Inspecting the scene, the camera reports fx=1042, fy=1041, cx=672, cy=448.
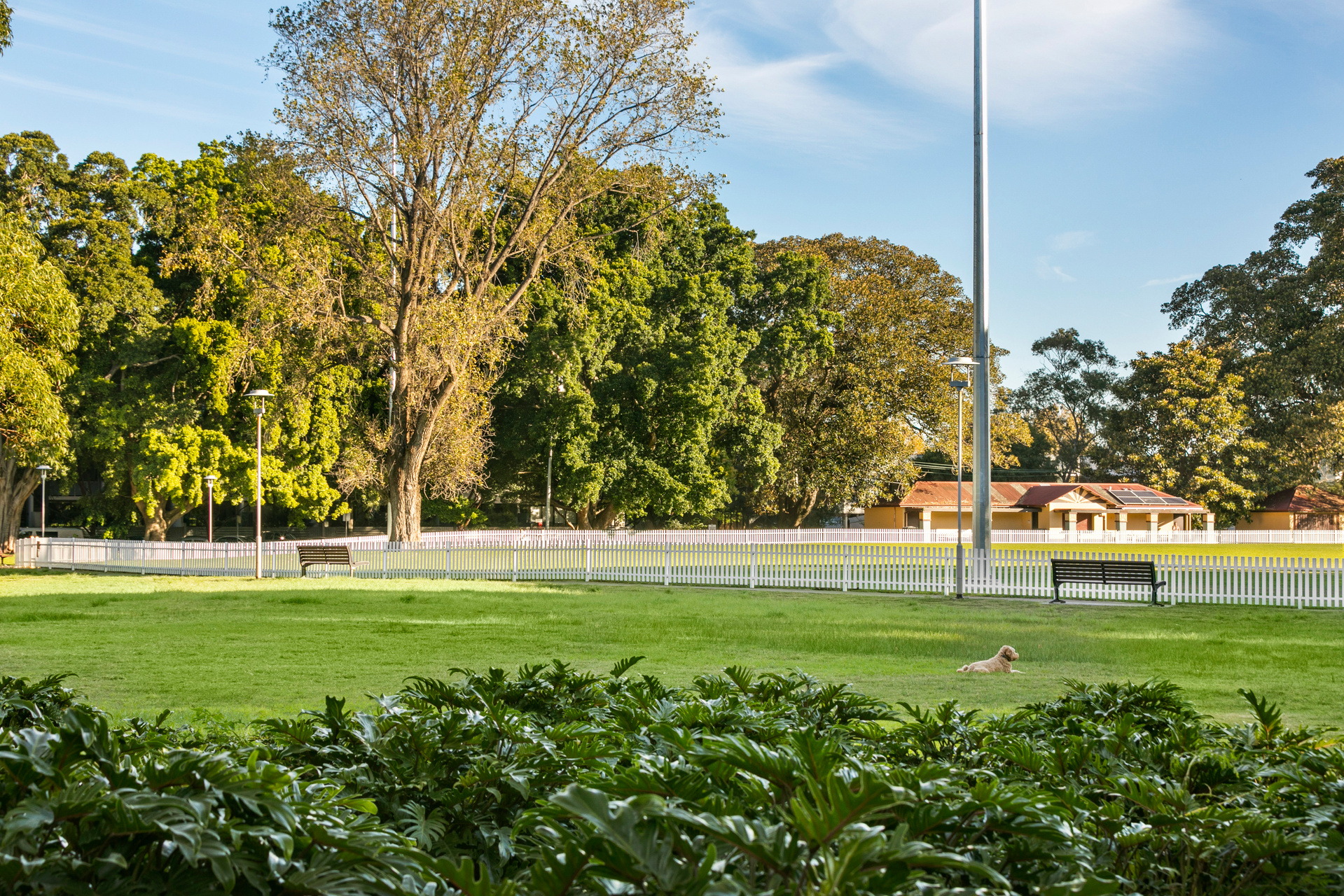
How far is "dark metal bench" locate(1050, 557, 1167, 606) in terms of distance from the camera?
731 inches

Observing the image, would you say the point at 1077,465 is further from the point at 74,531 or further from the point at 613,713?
the point at 613,713

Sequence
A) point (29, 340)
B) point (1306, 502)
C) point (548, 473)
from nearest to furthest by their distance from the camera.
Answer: point (29, 340) < point (548, 473) < point (1306, 502)

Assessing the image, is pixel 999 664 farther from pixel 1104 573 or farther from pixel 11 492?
pixel 11 492

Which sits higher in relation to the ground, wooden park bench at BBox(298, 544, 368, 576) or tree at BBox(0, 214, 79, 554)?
tree at BBox(0, 214, 79, 554)

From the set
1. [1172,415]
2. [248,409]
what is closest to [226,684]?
[248,409]

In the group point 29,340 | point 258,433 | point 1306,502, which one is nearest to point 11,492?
point 29,340

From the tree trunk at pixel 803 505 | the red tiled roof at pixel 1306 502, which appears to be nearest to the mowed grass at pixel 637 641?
the tree trunk at pixel 803 505

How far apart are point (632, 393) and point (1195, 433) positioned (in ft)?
119

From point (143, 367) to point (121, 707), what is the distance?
34264mm

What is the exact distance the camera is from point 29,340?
26.8m

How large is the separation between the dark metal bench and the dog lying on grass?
9335 millimetres

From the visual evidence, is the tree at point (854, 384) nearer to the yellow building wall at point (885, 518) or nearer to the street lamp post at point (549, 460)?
the street lamp post at point (549, 460)

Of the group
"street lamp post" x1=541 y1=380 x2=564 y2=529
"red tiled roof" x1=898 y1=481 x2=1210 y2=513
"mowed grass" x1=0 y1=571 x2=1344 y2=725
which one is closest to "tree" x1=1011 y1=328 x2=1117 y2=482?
"red tiled roof" x1=898 y1=481 x2=1210 y2=513

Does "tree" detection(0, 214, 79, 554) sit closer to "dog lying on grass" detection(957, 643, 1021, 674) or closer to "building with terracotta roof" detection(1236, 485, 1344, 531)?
"dog lying on grass" detection(957, 643, 1021, 674)
